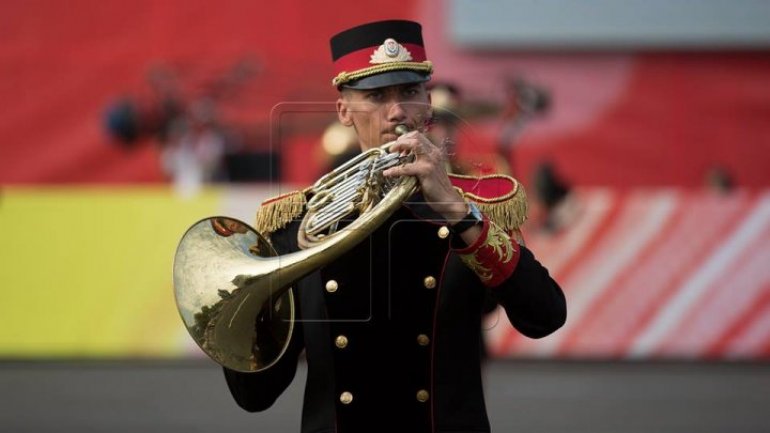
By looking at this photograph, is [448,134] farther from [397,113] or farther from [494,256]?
[494,256]

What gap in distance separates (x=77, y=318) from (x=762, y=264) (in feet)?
15.4

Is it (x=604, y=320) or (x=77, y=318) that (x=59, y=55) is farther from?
(x=604, y=320)

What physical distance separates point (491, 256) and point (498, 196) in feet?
0.96

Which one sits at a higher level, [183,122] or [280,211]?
[280,211]

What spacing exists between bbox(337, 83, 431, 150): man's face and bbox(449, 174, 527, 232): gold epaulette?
6.8 inches

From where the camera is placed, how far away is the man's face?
3254 millimetres

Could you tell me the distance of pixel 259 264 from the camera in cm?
311

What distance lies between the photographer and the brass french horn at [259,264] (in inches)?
120

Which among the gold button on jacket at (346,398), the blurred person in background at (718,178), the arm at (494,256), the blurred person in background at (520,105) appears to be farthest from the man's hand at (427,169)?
the blurred person in background at (718,178)

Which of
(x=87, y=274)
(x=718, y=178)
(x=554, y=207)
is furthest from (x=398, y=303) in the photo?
(x=718, y=178)

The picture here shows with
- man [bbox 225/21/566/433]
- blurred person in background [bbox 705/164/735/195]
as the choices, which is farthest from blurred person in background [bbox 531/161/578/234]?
man [bbox 225/21/566/433]

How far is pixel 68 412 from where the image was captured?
9016mm

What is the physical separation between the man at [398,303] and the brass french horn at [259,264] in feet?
0.43

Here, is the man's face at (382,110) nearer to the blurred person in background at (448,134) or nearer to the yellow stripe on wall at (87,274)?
the blurred person in background at (448,134)
